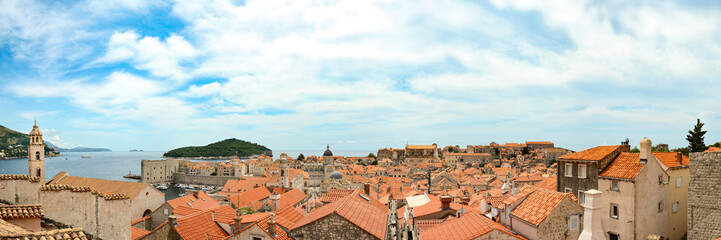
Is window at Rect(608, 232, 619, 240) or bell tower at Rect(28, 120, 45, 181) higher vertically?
bell tower at Rect(28, 120, 45, 181)

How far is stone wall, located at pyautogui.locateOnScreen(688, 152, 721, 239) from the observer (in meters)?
16.6

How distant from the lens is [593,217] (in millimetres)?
5160

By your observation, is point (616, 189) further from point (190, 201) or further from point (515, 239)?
point (190, 201)

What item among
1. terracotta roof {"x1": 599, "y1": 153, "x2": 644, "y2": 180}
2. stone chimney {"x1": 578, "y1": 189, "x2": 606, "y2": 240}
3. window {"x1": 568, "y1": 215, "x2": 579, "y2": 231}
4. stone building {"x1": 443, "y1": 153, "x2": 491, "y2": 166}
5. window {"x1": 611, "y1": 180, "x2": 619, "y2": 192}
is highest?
stone chimney {"x1": 578, "y1": 189, "x2": 606, "y2": 240}

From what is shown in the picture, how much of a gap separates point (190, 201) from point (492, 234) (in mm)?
22750

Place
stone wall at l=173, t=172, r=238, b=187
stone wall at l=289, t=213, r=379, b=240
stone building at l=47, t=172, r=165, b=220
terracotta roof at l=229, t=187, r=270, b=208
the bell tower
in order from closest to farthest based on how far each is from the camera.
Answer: stone wall at l=289, t=213, r=379, b=240 < stone building at l=47, t=172, r=165, b=220 < the bell tower < terracotta roof at l=229, t=187, r=270, b=208 < stone wall at l=173, t=172, r=238, b=187

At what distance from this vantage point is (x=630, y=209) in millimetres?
18875

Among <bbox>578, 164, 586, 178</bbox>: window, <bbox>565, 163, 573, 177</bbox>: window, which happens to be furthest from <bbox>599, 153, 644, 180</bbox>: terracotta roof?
<bbox>565, 163, 573, 177</bbox>: window

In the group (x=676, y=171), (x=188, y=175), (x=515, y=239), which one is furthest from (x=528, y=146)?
(x=515, y=239)

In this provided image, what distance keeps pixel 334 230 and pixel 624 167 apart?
16.7 m

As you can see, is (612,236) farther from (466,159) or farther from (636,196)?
(466,159)

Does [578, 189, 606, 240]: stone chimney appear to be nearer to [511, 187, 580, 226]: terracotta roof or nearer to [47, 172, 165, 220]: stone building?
[511, 187, 580, 226]: terracotta roof

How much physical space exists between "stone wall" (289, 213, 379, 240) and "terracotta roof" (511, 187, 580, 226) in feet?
19.0

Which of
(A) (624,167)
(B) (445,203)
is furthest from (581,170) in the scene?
(B) (445,203)
